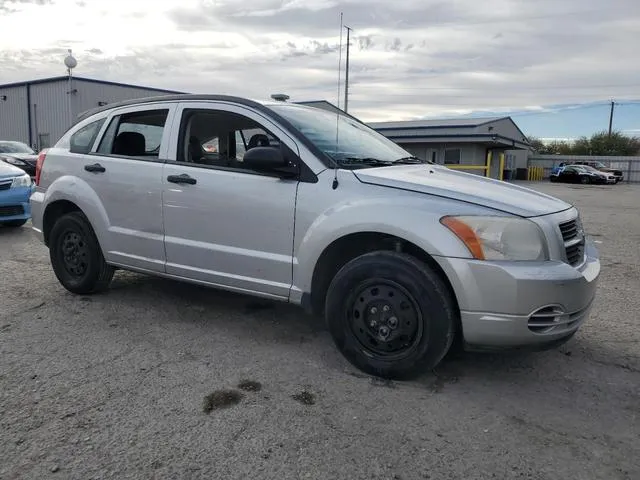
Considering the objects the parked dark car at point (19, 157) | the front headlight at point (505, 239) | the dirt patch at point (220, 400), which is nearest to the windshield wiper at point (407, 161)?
the front headlight at point (505, 239)

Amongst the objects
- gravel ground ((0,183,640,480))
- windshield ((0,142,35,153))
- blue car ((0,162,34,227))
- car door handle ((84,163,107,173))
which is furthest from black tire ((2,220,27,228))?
windshield ((0,142,35,153))

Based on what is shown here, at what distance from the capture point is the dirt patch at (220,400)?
3117 millimetres

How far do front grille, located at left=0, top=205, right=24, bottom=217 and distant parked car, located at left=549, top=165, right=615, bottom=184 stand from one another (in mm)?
40673

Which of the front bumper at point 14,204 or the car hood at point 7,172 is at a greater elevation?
the car hood at point 7,172

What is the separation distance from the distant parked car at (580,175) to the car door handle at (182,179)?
139 ft

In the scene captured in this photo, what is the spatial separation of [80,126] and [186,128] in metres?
1.46

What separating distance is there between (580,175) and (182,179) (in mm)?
42939

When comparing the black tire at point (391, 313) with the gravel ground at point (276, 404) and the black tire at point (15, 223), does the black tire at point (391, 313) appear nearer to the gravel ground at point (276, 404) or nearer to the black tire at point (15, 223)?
the gravel ground at point (276, 404)

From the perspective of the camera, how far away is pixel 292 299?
3.86 metres

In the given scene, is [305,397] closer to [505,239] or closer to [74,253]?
[505,239]

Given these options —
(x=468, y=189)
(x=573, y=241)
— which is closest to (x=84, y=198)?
(x=468, y=189)

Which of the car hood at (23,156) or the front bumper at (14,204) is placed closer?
the front bumper at (14,204)

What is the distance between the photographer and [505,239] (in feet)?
10.4

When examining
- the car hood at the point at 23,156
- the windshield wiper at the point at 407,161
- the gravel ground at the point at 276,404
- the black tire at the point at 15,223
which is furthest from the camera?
the car hood at the point at 23,156
